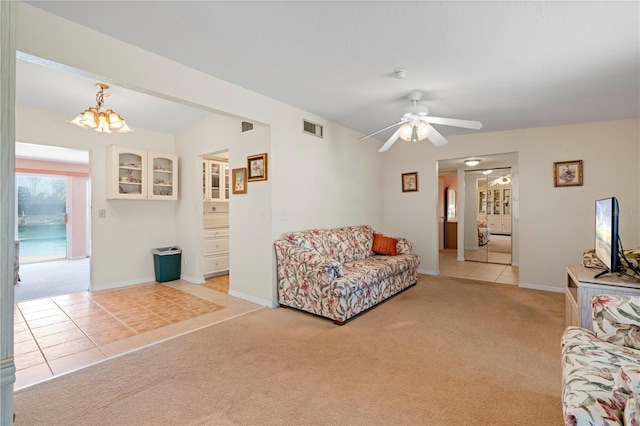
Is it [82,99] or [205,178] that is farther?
[205,178]

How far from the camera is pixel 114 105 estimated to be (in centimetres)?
390

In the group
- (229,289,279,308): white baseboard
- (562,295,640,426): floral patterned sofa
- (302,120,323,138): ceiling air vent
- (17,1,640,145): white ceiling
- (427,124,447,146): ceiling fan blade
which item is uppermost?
(17,1,640,145): white ceiling

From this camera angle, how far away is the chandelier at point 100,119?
323 centimetres

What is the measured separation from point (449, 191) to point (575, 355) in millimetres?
7392

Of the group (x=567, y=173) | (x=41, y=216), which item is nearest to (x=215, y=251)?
(x=41, y=216)

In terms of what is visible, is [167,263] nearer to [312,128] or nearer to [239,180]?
[239,180]

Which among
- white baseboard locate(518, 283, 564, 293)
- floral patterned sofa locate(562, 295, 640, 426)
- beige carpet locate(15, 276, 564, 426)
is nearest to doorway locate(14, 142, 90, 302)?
beige carpet locate(15, 276, 564, 426)

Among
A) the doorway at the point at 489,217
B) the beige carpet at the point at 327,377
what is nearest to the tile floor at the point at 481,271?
the doorway at the point at 489,217

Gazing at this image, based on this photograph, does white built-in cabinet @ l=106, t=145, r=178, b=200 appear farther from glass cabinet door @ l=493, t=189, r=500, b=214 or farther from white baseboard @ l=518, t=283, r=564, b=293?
glass cabinet door @ l=493, t=189, r=500, b=214

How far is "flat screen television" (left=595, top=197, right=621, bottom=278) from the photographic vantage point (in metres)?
2.08

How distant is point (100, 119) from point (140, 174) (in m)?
1.44

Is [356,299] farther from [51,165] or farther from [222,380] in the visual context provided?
[51,165]

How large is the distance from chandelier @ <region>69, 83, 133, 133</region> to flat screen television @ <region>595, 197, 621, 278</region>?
4638 millimetres

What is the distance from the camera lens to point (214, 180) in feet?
17.9
